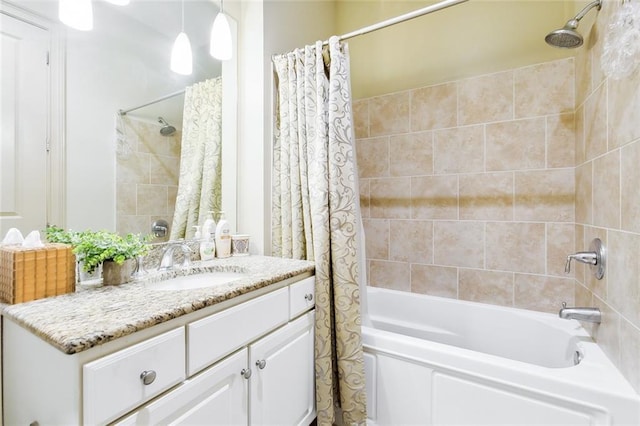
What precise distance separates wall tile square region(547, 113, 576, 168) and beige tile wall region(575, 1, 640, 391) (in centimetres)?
16

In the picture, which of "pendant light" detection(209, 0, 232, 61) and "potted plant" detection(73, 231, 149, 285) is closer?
"potted plant" detection(73, 231, 149, 285)

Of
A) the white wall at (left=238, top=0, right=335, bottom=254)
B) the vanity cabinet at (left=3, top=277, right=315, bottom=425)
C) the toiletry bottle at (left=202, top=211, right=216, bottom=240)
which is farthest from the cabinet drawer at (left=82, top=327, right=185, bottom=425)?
the white wall at (left=238, top=0, right=335, bottom=254)

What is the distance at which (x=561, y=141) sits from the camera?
1.74 m

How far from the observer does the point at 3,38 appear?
923 mm

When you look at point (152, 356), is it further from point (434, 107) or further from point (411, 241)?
point (434, 107)

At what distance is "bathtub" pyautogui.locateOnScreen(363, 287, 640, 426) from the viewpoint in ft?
3.39

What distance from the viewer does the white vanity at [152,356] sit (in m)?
0.63

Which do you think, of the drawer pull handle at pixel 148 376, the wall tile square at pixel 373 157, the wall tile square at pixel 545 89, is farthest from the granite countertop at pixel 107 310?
the wall tile square at pixel 545 89

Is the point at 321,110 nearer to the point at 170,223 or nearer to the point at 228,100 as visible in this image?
the point at 228,100

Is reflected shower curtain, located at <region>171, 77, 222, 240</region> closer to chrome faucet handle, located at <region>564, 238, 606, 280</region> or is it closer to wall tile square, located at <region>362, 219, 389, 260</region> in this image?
wall tile square, located at <region>362, 219, 389, 260</region>

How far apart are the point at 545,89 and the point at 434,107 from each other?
2.05 feet

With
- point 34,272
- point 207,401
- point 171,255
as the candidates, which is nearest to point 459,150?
point 171,255

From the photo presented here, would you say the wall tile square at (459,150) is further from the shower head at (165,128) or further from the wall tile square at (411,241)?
the shower head at (165,128)

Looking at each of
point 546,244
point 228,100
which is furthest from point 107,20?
point 546,244
